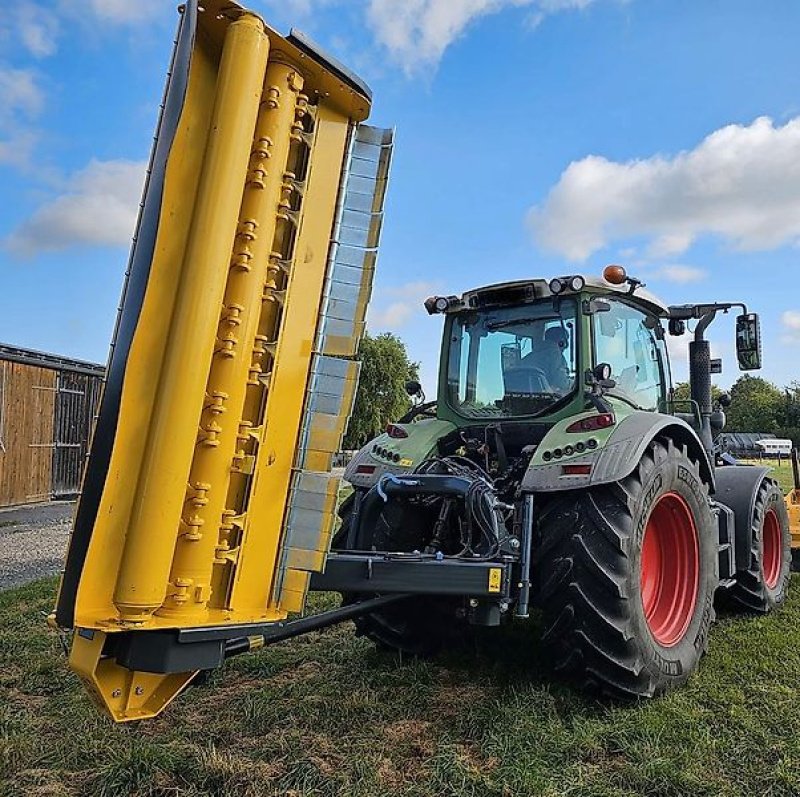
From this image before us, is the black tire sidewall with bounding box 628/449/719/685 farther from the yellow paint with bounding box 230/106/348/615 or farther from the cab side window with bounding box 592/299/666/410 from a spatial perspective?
the yellow paint with bounding box 230/106/348/615

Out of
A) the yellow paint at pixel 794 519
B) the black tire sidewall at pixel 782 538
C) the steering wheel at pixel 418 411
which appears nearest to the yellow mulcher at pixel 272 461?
the steering wheel at pixel 418 411

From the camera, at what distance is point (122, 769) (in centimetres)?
288

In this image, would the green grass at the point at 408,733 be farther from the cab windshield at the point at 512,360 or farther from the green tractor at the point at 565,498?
the cab windshield at the point at 512,360

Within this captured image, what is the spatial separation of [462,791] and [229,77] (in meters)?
2.69

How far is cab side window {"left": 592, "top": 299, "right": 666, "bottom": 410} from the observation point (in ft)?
14.8

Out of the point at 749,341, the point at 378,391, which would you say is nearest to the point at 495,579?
the point at 749,341

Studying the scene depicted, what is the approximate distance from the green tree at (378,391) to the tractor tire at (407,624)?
28.6 meters

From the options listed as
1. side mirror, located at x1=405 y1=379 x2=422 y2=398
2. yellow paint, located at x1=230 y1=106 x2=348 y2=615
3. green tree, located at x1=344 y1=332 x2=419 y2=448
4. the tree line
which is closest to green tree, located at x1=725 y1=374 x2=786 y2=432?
the tree line

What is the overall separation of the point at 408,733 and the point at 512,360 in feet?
7.73

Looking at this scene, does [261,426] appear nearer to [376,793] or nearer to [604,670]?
[376,793]

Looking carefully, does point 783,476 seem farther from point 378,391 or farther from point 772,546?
point 378,391

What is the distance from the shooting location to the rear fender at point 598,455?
3.54 m

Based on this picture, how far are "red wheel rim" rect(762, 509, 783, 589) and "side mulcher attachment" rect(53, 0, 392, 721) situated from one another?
470 cm

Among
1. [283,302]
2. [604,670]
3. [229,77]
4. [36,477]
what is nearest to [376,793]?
[604,670]
